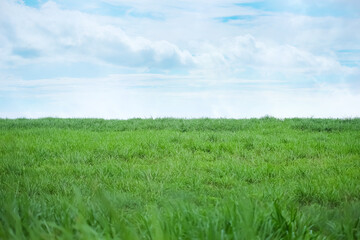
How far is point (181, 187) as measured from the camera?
567 cm

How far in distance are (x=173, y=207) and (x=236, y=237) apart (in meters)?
1.14

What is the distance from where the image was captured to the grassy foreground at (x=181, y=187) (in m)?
2.67

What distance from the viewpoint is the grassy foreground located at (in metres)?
2.67

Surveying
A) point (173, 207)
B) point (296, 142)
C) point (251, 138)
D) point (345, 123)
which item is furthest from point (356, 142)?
point (173, 207)

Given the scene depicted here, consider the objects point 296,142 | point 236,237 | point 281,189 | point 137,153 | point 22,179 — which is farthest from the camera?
point 296,142

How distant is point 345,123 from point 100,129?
9.58 meters

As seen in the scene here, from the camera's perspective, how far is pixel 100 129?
534 inches

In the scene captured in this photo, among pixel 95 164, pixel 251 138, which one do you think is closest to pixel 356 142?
pixel 251 138

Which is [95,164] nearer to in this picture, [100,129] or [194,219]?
[194,219]

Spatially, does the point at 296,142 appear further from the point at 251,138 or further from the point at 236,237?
the point at 236,237

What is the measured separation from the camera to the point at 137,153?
8219 mm

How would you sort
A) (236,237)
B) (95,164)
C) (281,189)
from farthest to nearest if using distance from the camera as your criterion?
(95,164)
(281,189)
(236,237)

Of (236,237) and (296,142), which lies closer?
(236,237)

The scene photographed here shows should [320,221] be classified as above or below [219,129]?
below
